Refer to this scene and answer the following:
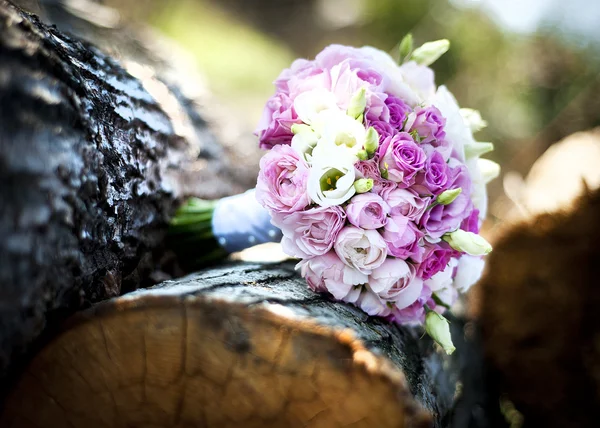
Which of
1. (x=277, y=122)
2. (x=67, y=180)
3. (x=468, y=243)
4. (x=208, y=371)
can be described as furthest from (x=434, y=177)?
(x=67, y=180)

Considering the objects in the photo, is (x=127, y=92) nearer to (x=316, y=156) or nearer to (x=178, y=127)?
(x=178, y=127)

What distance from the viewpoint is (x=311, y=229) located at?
1.08m

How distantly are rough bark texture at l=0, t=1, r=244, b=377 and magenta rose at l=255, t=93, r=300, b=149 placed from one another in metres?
0.37

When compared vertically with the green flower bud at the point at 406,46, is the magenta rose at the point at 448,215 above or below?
below

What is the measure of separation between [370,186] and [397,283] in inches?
9.6

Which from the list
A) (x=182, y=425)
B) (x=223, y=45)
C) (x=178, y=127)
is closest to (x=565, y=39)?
(x=223, y=45)

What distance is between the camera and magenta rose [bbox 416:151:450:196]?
1.05 m

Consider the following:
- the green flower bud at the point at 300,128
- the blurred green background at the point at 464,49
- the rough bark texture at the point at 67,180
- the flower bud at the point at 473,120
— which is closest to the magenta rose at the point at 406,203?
the green flower bud at the point at 300,128

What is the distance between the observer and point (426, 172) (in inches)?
41.2

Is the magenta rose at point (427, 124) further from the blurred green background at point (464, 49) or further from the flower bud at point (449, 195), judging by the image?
the blurred green background at point (464, 49)

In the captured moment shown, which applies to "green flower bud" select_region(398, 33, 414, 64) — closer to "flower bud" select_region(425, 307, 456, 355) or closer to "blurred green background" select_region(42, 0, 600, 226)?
"flower bud" select_region(425, 307, 456, 355)

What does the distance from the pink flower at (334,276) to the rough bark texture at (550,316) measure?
124 centimetres

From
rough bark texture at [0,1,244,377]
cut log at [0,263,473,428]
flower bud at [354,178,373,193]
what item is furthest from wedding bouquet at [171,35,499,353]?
rough bark texture at [0,1,244,377]

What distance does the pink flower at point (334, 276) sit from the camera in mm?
1085
